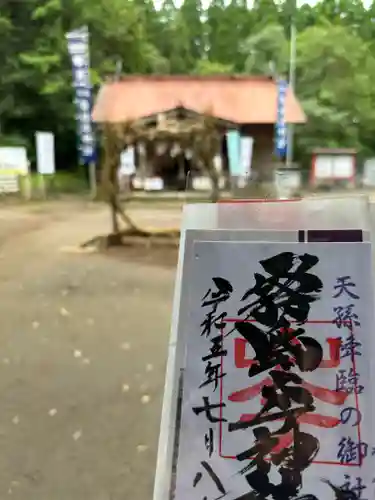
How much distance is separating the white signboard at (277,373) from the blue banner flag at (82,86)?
13390 millimetres

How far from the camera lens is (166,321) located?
5.21 metres

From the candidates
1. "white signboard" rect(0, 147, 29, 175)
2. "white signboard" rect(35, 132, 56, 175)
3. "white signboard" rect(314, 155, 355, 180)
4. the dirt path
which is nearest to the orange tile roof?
"white signboard" rect(35, 132, 56, 175)

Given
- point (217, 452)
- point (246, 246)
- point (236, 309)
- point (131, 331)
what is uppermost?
point (246, 246)

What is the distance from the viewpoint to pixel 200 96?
16.6m

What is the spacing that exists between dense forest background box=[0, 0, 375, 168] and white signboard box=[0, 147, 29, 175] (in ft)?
5.04

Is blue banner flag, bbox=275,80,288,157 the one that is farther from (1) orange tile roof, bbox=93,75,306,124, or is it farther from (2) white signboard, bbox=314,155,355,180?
(2) white signboard, bbox=314,155,355,180

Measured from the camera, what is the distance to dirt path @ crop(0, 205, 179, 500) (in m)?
2.76

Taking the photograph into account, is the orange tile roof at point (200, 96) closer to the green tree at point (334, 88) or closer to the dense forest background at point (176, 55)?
the dense forest background at point (176, 55)

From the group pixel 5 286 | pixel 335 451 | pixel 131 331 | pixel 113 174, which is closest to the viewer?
pixel 335 451

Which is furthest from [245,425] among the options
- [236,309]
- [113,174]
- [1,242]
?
[1,242]

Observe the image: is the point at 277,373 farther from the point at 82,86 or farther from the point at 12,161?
the point at 12,161

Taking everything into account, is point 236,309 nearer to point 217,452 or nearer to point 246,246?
point 246,246

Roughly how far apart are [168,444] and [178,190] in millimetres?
15488

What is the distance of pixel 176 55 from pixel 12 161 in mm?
12592
